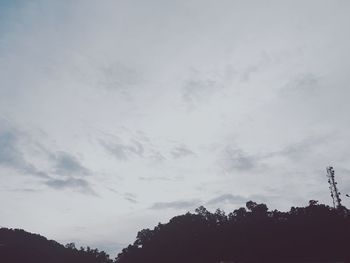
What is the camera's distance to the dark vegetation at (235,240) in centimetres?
7250

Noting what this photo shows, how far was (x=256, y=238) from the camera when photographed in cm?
7962

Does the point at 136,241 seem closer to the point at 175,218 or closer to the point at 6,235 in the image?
the point at 175,218

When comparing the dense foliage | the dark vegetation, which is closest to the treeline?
the dark vegetation

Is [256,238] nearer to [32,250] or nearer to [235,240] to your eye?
[235,240]

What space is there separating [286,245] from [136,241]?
47814 mm

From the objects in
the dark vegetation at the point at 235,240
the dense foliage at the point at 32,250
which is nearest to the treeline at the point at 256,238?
the dark vegetation at the point at 235,240

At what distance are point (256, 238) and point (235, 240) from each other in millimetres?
4914

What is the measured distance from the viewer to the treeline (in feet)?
236

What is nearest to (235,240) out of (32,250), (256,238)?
(256,238)

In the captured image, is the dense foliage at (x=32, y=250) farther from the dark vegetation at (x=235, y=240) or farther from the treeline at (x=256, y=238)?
the treeline at (x=256, y=238)

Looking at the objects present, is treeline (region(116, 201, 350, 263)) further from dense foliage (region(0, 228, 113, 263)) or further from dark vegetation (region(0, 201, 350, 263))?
dense foliage (region(0, 228, 113, 263))

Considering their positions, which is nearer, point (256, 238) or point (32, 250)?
point (256, 238)

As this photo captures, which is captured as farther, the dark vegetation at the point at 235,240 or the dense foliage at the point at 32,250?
the dense foliage at the point at 32,250

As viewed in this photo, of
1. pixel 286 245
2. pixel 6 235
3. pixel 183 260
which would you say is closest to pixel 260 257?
pixel 286 245
